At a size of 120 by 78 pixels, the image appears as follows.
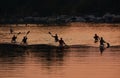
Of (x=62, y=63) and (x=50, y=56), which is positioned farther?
(x=50, y=56)

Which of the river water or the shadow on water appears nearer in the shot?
the river water

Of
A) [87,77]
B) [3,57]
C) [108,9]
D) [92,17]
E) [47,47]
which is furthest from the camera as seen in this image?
[108,9]

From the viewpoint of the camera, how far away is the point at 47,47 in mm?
82062

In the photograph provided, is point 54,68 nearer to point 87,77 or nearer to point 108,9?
point 87,77

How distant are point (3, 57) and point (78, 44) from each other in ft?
60.0

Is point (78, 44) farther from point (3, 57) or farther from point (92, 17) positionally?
point (92, 17)

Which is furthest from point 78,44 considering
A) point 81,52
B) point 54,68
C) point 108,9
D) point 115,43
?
point 108,9

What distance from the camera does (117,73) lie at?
53.2 meters

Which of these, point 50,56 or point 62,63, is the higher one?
point 50,56

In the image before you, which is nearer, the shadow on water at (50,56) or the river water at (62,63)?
the river water at (62,63)

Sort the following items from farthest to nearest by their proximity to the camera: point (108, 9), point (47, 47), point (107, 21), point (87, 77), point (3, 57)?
point (108, 9) < point (107, 21) < point (47, 47) < point (3, 57) < point (87, 77)

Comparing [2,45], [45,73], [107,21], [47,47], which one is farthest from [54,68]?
[107,21]

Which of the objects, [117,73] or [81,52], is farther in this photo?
[81,52]

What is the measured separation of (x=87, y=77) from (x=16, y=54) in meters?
22.3
